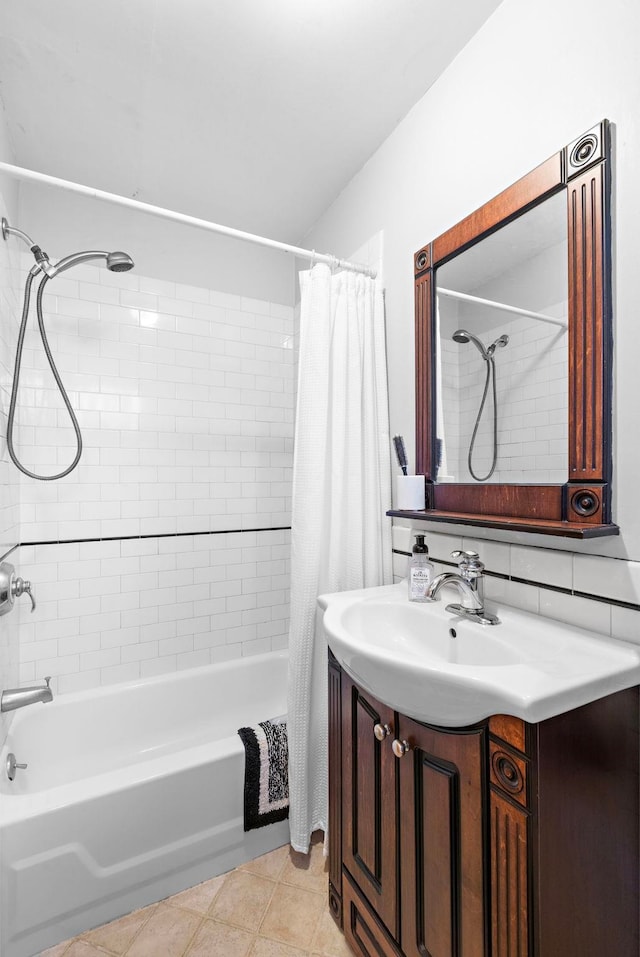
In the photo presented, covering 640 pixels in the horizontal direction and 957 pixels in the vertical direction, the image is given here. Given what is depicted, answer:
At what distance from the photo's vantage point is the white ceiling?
1215 mm

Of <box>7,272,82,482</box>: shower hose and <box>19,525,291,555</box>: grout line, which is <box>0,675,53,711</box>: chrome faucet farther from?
<box>7,272,82,482</box>: shower hose

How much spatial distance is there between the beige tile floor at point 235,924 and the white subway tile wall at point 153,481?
0.86 m

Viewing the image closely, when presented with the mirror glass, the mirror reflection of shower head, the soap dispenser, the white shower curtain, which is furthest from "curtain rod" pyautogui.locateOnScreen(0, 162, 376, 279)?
the soap dispenser

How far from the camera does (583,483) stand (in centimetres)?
97

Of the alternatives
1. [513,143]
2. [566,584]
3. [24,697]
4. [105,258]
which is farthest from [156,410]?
[566,584]

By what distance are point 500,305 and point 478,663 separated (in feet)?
2.99

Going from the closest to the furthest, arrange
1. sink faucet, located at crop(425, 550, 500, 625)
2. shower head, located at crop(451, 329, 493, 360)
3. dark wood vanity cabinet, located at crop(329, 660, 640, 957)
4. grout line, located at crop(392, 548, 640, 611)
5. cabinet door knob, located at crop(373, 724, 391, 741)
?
dark wood vanity cabinet, located at crop(329, 660, 640, 957) → grout line, located at crop(392, 548, 640, 611) → cabinet door knob, located at crop(373, 724, 391, 741) → sink faucet, located at crop(425, 550, 500, 625) → shower head, located at crop(451, 329, 493, 360)

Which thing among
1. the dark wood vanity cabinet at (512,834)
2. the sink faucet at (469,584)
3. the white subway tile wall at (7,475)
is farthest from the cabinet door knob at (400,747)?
the white subway tile wall at (7,475)

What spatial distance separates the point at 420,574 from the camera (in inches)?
51.6

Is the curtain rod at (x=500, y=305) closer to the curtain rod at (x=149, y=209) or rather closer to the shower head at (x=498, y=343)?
the shower head at (x=498, y=343)

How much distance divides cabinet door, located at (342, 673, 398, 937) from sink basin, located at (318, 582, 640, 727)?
0.17m

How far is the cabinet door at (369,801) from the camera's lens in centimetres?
102

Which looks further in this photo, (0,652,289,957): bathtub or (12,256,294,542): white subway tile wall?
(12,256,294,542): white subway tile wall

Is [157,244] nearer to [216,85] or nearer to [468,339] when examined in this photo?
[216,85]
